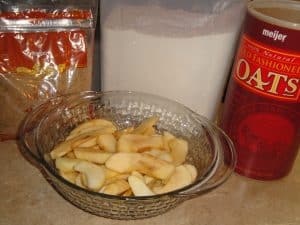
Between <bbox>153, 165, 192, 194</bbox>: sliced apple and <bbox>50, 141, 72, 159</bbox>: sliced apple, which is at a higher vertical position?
<bbox>50, 141, 72, 159</bbox>: sliced apple

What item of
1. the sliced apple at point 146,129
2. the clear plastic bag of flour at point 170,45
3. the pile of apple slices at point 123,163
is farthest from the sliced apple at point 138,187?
the clear plastic bag of flour at point 170,45

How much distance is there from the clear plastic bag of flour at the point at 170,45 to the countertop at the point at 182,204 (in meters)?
0.17

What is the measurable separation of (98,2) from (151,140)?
0.79 ft

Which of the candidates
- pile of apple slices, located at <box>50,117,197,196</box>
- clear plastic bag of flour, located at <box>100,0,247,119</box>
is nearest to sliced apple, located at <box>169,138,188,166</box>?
pile of apple slices, located at <box>50,117,197,196</box>

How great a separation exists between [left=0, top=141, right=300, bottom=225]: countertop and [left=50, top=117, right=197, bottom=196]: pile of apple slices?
0.17ft

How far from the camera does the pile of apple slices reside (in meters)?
0.51

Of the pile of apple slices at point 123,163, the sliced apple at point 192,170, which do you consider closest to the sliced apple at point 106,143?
the pile of apple slices at point 123,163

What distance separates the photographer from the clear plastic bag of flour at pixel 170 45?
2.01 ft

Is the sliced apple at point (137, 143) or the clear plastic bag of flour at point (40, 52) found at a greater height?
the clear plastic bag of flour at point (40, 52)

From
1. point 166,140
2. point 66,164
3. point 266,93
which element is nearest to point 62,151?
point 66,164

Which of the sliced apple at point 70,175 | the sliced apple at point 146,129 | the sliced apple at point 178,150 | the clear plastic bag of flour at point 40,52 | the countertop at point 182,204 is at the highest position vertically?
the clear plastic bag of flour at point 40,52

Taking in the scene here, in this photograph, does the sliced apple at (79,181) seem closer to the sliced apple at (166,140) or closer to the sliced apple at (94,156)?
the sliced apple at (94,156)

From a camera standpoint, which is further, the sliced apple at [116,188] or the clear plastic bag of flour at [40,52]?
the clear plastic bag of flour at [40,52]

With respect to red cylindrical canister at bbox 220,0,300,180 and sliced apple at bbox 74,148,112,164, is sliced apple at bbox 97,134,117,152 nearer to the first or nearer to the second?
sliced apple at bbox 74,148,112,164
